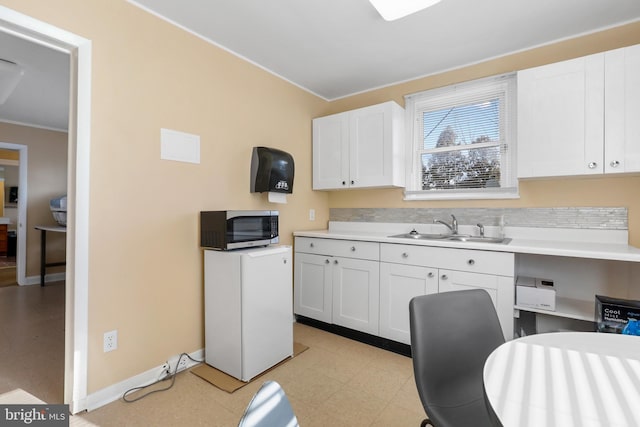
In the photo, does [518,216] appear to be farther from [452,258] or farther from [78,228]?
[78,228]

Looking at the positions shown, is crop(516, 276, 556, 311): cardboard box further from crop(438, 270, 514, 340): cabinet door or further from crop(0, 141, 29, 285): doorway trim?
crop(0, 141, 29, 285): doorway trim

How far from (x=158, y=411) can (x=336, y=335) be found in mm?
1539

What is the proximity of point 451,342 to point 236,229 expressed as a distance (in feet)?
5.02

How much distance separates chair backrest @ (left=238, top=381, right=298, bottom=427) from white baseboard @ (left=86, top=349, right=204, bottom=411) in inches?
72.0

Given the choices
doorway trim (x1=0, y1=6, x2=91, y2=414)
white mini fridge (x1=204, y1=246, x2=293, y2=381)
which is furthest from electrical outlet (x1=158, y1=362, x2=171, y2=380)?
doorway trim (x1=0, y1=6, x2=91, y2=414)

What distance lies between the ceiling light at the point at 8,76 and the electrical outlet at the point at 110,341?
2.58 meters

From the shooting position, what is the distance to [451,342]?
4.06 ft

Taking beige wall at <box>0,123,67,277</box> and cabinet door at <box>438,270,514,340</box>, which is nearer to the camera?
cabinet door at <box>438,270,514,340</box>

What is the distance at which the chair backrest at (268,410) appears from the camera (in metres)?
0.52

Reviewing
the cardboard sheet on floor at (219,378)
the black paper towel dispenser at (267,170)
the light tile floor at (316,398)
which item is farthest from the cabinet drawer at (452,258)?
the cardboard sheet on floor at (219,378)

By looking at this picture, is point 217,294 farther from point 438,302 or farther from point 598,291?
point 598,291

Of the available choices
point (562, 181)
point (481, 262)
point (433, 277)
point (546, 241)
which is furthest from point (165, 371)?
point (562, 181)

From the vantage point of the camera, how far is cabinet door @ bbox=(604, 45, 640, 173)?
75.0 inches

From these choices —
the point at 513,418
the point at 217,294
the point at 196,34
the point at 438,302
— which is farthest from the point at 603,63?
the point at 217,294
